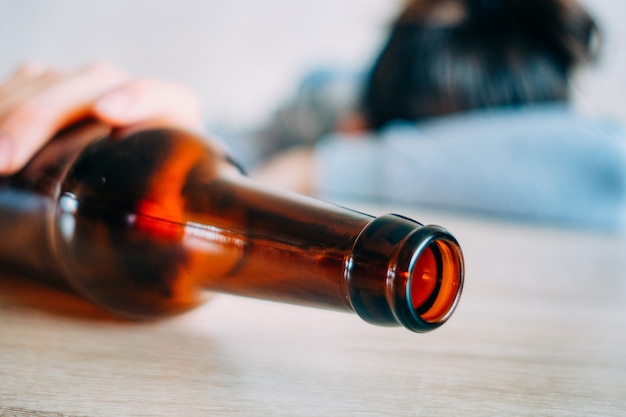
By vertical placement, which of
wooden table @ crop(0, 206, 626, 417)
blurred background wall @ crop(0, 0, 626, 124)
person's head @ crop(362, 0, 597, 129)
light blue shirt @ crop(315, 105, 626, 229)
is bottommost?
wooden table @ crop(0, 206, 626, 417)

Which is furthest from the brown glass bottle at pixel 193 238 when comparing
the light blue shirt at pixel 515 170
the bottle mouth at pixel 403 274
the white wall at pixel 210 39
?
the white wall at pixel 210 39

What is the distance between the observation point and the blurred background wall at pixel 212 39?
2307 mm

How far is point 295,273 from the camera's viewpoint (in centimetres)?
23

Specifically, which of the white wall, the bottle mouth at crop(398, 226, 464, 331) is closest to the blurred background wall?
the white wall

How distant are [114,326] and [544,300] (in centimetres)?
26

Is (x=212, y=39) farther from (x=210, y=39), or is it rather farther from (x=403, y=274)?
(x=403, y=274)

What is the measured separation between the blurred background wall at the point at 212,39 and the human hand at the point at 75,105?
5.82 feet

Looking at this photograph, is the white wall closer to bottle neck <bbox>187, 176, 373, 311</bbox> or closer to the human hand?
the human hand

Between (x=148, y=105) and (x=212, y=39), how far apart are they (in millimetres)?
2124

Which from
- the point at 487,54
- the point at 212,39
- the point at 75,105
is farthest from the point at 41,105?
the point at 212,39

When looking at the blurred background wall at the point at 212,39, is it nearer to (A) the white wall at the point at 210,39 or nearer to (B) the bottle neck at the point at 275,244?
(A) the white wall at the point at 210,39

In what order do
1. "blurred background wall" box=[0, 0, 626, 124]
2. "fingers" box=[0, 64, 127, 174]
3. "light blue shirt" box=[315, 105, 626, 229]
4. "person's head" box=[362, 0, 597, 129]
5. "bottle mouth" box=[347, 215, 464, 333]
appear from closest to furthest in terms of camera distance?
1. "bottle mouth" box=[347, 215, 464, 333]
2. "fingers" box=[0, 64, 127, 174]
3. "light blue shirt" box=[315, 105, 626, 229]
4. "person's head" box=[362, 0, 597, 129]
5. "blurred background wall" box=[0, 0, 626, 124]

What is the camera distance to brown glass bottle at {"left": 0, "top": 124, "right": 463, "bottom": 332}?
8.3 inches

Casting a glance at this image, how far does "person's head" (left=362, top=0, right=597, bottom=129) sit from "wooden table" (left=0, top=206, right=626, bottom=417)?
2.32 feet
